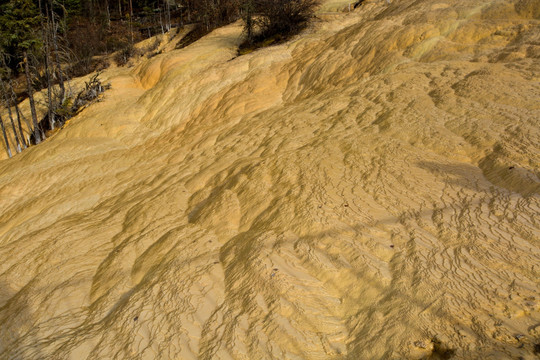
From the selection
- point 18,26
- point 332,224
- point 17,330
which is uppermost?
point 18,26

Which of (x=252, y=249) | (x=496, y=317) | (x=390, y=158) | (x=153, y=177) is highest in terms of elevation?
(x=390, y=158)

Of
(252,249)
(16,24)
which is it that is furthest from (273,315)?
(16,24)

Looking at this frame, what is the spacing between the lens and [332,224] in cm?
337

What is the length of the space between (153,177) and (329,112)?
3582 millimetres

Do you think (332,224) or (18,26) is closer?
(332,224)

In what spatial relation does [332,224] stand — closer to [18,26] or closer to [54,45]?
[18,26]

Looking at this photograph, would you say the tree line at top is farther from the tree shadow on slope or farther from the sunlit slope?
the tree shadow on slope

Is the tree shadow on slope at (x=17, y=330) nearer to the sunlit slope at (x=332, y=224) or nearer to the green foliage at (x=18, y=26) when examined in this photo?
the sunlit slope at (x=332, y=224)

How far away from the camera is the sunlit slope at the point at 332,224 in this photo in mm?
2424

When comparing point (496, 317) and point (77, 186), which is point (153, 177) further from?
point (496, 317)

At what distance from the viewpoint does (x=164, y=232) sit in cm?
453

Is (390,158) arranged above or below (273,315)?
above

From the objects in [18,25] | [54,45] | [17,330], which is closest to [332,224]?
[17,330]

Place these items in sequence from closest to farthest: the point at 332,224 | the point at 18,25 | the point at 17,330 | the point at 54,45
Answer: the point at 332,224, the point at 17,330, the point at 18,25, the point at 54,45
